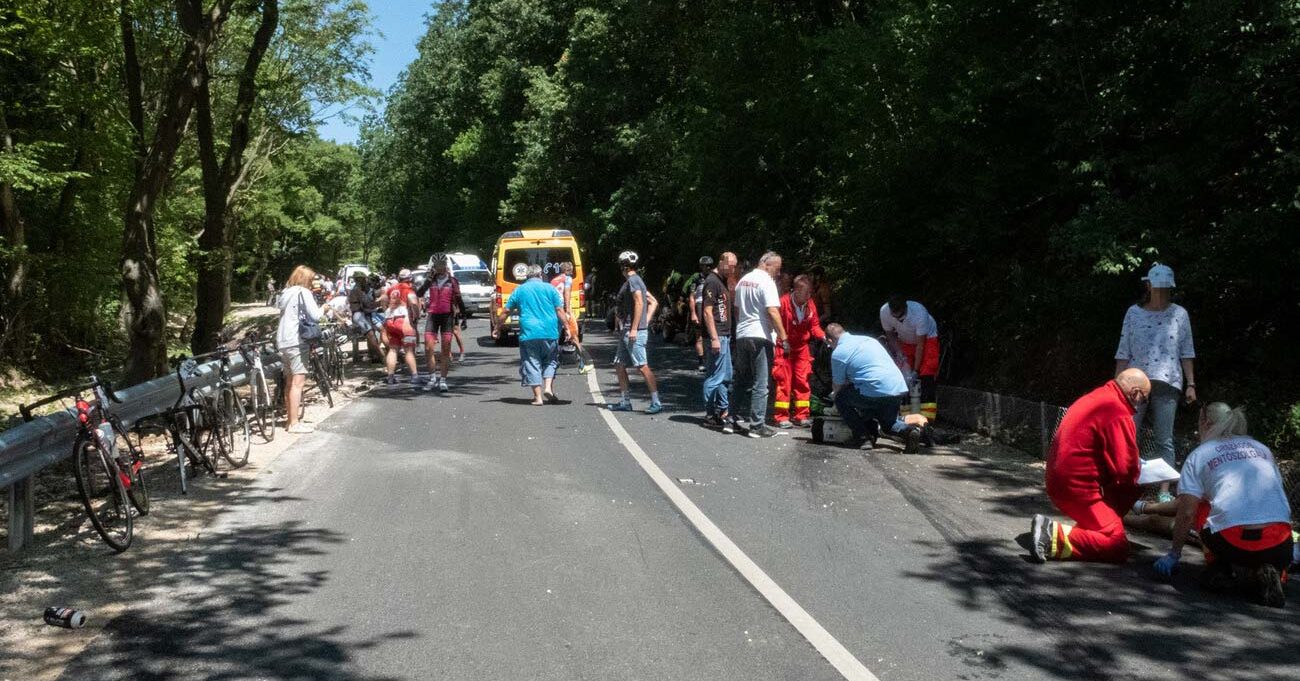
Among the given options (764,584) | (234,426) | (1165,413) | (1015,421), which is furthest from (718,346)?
(764,584)

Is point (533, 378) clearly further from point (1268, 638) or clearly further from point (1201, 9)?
point (1268, 638)

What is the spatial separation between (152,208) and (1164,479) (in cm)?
1265

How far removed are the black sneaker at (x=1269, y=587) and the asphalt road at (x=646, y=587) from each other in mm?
143

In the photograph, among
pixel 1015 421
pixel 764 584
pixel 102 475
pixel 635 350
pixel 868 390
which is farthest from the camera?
pixel 635 350

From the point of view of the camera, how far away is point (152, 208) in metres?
16.0

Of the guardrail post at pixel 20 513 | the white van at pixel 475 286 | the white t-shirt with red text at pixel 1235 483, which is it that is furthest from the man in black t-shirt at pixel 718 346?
the white van at pixel 475 286

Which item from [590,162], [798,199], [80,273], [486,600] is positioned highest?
[590,162]

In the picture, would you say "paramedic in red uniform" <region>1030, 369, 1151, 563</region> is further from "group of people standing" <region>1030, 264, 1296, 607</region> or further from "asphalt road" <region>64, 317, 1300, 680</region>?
"asphalt road" <region>64, 317, 1300, 680</region>

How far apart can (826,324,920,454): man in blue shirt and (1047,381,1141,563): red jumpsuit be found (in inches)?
157

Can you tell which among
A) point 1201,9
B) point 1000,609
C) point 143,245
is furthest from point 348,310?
point 1000,609

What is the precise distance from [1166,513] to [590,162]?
128 ft

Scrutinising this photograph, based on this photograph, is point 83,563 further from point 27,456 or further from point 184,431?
point 184,431

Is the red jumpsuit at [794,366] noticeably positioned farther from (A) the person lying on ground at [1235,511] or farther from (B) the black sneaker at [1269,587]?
(B) the black sneaker at [1269,587]

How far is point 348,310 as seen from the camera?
2325cm
